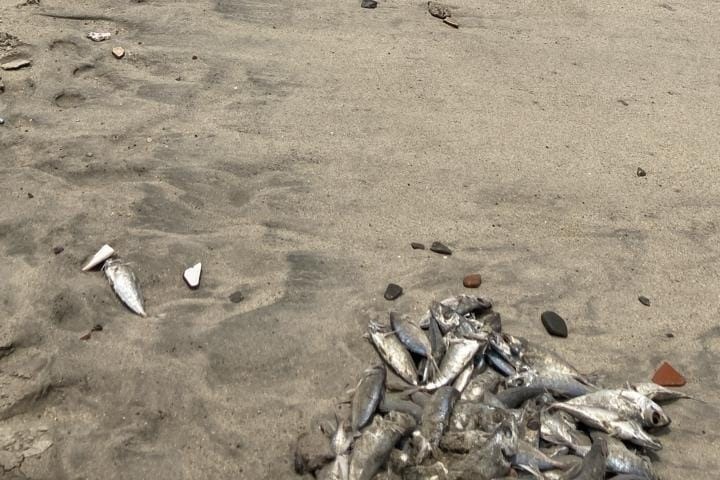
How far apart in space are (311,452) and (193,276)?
1.44 metres

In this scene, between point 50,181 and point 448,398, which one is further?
point 50,181

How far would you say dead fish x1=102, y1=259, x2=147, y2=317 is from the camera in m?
3.99

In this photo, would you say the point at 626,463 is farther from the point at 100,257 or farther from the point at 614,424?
the point at 100,257

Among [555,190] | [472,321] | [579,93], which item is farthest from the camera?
[579,93]

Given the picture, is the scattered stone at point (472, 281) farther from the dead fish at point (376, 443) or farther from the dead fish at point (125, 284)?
the dead fish at point (125, 284)

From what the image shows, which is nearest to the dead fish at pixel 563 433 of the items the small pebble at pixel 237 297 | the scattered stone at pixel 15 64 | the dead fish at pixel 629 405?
the dead fish at pixel 629 405

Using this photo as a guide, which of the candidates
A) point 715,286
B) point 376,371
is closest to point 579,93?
point 715,286

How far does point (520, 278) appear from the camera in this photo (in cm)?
446

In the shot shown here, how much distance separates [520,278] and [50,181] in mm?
3464

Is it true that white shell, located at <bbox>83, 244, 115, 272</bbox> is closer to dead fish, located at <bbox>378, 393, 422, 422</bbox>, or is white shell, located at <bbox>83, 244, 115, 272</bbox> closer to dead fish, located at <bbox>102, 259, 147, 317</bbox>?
dead fish, located at <bbox>102, 259, 147, 317</bbox>

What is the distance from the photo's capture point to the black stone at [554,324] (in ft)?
13.4

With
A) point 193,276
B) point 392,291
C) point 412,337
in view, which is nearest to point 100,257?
point 193,276

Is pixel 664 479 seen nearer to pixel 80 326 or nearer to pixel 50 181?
pixel 80 326

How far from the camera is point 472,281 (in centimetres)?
434
